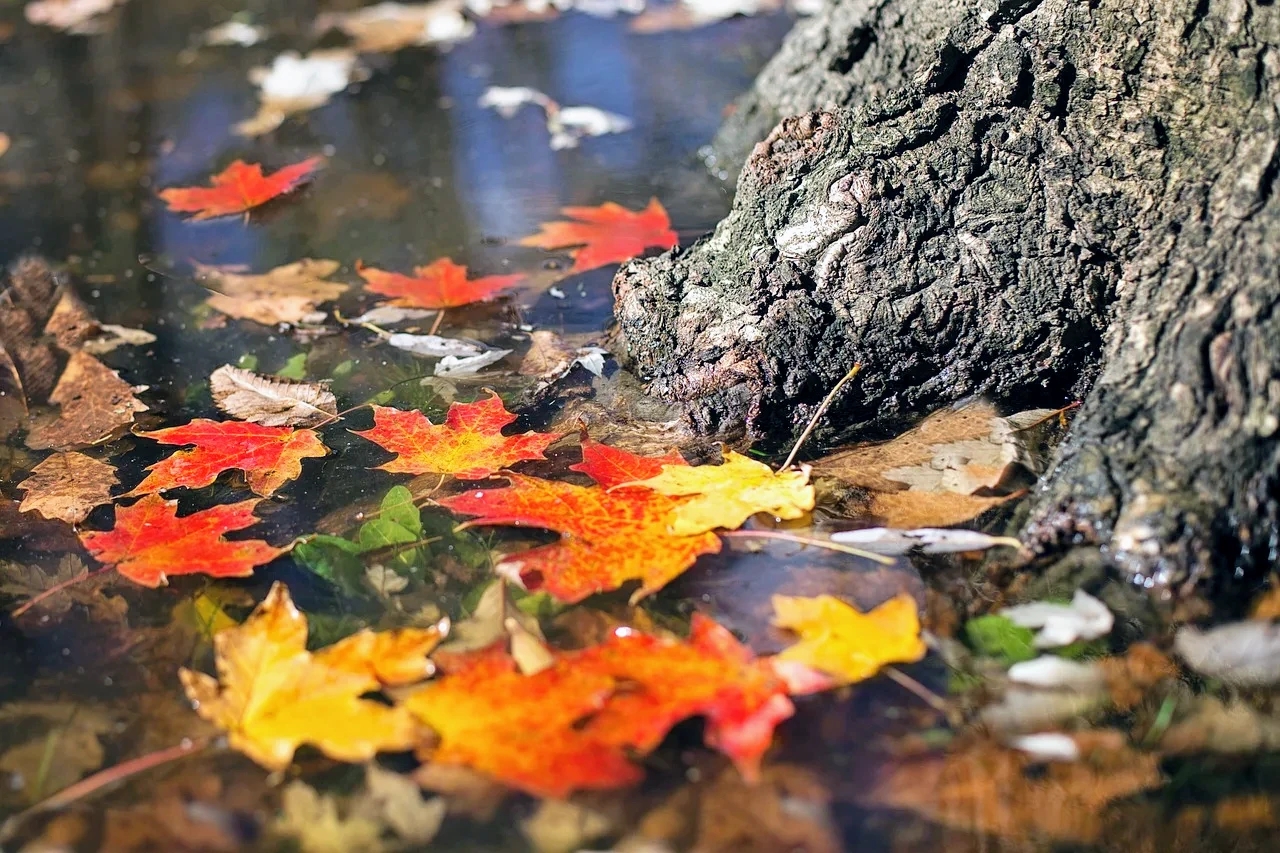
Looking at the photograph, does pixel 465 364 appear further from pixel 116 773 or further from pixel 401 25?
pixel 401 25

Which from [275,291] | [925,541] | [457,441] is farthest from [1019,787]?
[275,291]

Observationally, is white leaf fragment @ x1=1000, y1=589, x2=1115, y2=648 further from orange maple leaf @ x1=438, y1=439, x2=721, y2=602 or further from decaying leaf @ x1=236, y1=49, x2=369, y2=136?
decaying leaf @ x1=236, y1=49, x2=369, y2=136

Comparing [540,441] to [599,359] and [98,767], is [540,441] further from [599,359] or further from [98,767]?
[98,767]

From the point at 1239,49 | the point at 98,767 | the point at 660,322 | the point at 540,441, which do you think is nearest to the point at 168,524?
the point at 98,767

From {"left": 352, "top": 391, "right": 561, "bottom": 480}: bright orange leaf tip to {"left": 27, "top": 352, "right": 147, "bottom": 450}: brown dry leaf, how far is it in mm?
509

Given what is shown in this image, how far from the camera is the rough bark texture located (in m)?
1.67

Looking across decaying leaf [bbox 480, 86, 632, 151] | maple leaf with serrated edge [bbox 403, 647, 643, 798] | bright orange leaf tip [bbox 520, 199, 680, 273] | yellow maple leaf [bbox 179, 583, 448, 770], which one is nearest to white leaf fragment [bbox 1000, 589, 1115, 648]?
maple leaf with serrated edge [bbox 403, 647, 643, 798]

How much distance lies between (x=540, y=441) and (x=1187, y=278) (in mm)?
1047

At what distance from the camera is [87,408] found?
213cm

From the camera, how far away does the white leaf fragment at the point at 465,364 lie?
2172 millimetres

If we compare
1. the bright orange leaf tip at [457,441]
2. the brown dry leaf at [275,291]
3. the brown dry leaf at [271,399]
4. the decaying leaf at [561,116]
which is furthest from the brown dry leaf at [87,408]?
the decaying leaf at [561,116]

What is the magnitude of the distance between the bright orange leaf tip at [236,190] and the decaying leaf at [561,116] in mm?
642

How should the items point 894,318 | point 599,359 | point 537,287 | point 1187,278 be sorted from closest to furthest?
point 1187,278 < point 894,318 < point 599,359 < point 537,287

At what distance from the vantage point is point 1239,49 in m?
1.70
